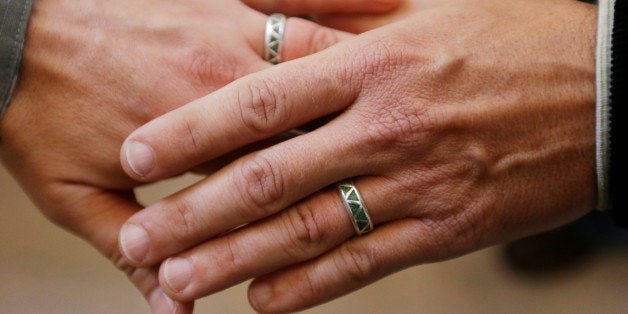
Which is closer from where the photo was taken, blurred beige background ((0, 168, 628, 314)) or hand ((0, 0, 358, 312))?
hand ((0, 0, 358, 312))

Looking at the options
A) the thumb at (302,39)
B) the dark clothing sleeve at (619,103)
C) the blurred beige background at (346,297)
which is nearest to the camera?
the dark clothing sleeve at (619,103)

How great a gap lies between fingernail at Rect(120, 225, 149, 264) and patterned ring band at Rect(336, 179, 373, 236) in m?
0.24

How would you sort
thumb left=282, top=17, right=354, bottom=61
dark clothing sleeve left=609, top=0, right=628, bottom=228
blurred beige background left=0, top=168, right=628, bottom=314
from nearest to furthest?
1. dark clothing sleeve left=609, top=0, right=628, bottom=228
2. thumb left=282, top=17, right=354, bottom=61
3. blurred beige background left=0, top=168, right=628, bottom=314

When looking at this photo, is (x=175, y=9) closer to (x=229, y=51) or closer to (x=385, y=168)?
(x=229, y=51)

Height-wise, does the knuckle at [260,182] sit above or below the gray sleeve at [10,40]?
below

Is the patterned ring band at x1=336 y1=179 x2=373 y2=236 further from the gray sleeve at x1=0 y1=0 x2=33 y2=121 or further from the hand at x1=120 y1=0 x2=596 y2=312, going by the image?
the gray sleeve at x1=0 y1=0 x2=33 y2=121

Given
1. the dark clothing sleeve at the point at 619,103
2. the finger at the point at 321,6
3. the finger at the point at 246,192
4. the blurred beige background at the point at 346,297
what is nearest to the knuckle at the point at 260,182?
the finger at the point at 246,192

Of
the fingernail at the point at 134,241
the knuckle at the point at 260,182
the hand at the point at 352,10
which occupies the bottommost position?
the fingernail at the point at 134,241

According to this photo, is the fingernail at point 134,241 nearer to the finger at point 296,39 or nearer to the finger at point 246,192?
the finger at point 246,192

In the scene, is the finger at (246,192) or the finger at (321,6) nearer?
the finger at (246,192)

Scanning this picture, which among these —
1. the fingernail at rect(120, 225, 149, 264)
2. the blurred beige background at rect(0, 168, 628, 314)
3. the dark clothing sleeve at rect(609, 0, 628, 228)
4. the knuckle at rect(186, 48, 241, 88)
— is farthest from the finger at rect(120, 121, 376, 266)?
the blurred beige background at rect(0, 168, 628, 314)

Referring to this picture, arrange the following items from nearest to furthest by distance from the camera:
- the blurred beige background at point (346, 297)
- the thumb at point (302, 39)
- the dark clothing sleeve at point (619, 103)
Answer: the dark clothing sleeve at point (619, 103) < the thumb at point (302, 39) < the blurred beige background at point (346, 297)

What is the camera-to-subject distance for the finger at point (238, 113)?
2.21 ft

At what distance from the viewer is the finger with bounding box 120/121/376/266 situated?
673 mm
